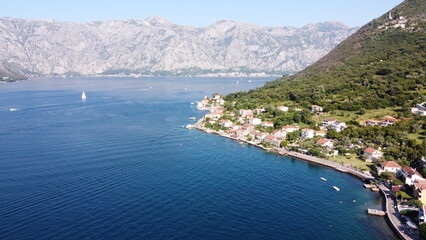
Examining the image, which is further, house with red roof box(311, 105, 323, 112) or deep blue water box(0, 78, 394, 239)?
house with red roof box(311, 105, 323, 112)

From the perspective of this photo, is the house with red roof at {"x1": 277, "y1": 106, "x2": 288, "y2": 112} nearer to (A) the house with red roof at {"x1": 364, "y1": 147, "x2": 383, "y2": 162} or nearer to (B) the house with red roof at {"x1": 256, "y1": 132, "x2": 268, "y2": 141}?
(B) the house with red roof at {"x1": 256, "y1": 132, "x2": 268, "y2": 141}

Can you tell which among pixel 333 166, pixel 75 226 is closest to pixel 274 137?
pixel 333 166

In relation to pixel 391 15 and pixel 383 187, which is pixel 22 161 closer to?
pixel 383 187

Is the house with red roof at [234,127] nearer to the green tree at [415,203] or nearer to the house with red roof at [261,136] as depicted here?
the house with red roof at [261,136]

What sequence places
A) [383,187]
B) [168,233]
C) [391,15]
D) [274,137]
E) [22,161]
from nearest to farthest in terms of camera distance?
[168,233]
[383,187]
[22,161]
[274,137]
[391,15]

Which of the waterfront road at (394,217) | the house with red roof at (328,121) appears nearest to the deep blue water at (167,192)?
the waterfront road at (394,217)

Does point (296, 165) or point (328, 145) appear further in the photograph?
point (328, 145)

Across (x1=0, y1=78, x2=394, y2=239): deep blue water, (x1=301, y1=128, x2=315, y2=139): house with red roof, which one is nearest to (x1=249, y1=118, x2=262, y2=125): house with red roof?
(x1=0, y1=78, x2=394, y2=239): deep blue water
